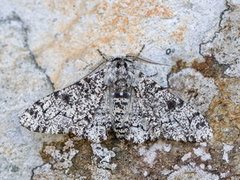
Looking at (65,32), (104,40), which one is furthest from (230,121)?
(65,32)

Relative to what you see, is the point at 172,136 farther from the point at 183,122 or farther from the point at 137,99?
the point at 137,99

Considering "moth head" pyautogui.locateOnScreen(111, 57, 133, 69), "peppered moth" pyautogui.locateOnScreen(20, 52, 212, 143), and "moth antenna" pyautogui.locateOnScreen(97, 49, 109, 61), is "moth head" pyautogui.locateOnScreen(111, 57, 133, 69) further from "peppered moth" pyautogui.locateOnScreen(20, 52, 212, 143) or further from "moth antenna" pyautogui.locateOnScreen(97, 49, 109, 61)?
"moth antenna" pyautogui.locateOnScreen(97, 49, 109, 61)

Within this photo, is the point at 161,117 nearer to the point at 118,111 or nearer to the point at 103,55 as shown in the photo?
the point at 118,111

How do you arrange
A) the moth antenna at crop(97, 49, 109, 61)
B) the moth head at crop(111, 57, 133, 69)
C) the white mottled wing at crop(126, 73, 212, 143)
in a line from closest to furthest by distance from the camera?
the white mottled wing at crop(126, 73, 212, 143), the moth head at crop(111, 57, 133, 69), the moth antenna at crop(97, 49, 109, 61)

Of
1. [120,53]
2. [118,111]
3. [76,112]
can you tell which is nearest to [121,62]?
[120,53]

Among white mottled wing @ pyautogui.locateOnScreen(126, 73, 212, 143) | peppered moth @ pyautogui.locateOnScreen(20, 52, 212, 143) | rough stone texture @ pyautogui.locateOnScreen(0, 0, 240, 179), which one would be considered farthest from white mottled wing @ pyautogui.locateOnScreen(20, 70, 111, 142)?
white mottled wing @ pyautogui.locateOnScreen(126, 73, 212, 143)

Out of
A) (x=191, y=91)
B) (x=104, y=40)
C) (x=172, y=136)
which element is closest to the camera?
(x=172, y=136)
